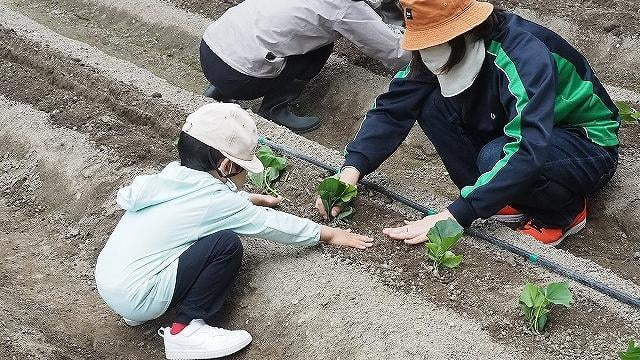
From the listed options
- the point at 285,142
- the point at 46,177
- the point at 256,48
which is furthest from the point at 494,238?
the point at 46,177

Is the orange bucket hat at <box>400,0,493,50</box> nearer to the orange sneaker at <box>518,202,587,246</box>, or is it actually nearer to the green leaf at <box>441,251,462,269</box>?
the green leaf at <box>441,251,462,269</box>

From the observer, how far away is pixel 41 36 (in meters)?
6.03

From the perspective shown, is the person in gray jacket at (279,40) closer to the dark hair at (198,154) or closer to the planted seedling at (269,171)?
the planted seedling at (269,171)

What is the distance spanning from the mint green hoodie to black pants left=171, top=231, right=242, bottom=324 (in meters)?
0.03

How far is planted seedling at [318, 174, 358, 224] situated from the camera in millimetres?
3434

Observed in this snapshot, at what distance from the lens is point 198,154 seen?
3.05m

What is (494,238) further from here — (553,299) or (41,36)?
(41,36)

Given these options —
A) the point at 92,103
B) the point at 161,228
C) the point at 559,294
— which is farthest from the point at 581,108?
the point at 92,103

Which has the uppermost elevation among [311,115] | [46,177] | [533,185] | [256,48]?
[533,185]

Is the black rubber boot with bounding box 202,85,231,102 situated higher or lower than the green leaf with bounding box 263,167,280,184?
lower

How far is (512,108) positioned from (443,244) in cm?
60

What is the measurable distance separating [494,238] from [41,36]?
13.5 feet

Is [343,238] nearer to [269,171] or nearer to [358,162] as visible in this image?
[358,162]

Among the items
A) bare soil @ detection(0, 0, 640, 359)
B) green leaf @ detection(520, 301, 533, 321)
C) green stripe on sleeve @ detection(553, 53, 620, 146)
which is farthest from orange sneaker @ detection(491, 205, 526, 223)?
green leaf @ detection(520, 301, 533, 321)
